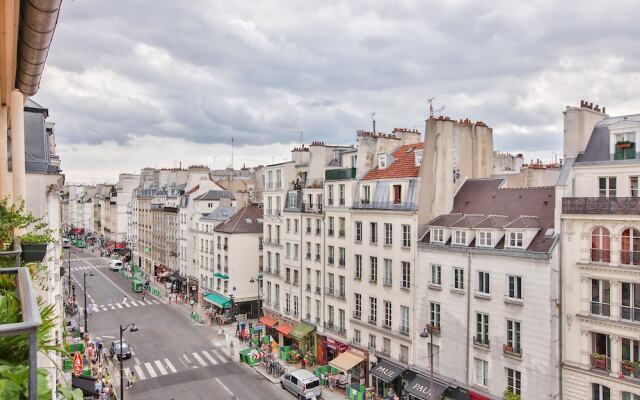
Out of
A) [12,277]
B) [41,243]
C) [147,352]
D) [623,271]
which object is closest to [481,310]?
[623,271]

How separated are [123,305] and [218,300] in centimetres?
1444

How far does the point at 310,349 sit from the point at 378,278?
12464 millimetres

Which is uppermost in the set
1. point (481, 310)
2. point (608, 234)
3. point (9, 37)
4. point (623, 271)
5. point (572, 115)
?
point (572, 115)

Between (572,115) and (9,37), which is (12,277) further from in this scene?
(572,115)

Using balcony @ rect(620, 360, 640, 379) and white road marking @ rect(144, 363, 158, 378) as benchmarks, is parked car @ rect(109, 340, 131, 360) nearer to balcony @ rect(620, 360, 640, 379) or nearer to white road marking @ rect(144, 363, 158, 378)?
white road marking @ rect(144, 363, 158, 378)

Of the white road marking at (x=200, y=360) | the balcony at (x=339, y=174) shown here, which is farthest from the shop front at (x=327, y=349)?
the balcony at (x=339, y=174)

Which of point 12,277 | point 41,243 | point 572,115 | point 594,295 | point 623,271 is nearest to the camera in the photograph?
point 12,277

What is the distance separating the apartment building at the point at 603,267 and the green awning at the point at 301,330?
22.2 m

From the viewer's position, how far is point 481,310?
92.6 feet

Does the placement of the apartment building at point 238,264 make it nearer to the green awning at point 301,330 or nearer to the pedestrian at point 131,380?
the green awning at point 301,330

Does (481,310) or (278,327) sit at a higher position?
(481,310)

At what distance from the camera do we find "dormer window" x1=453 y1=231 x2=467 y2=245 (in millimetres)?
29742

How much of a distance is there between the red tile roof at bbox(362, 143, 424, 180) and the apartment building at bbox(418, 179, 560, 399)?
4034 mm

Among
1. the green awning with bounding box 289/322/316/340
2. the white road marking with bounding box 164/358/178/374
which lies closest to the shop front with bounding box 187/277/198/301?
the white road marking with bounding box 164/358/178/374
